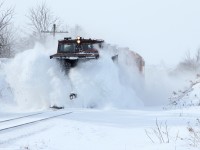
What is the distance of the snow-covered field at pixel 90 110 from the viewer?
898 centimetres

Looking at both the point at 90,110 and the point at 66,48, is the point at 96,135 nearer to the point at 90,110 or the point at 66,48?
the point at 90,110

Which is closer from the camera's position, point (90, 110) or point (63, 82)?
point (90, 110)

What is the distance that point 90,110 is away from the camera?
16.2 m

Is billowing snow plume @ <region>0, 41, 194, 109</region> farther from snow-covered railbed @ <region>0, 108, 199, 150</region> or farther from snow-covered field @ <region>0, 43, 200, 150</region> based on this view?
snow-covered railbed @ <region>0, 108, 199, 150</region>

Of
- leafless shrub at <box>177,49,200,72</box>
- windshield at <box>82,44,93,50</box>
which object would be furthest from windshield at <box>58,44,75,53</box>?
leafless shrub at <box>177,49,200,72</box>

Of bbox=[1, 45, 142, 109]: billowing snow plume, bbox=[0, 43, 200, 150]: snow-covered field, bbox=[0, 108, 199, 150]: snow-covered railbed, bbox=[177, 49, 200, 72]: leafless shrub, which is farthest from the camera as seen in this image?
bbox=[177, 49, 200, 72]: leafless shrub

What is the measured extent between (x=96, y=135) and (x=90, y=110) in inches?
243

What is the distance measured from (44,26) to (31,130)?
148 ft

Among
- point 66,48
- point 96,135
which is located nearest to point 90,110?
point 66,48

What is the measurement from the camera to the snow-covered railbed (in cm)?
844

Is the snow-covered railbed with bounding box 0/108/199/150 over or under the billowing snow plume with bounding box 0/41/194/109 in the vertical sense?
under

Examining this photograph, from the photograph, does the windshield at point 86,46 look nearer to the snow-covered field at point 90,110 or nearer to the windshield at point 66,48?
the windshield at point 66,48

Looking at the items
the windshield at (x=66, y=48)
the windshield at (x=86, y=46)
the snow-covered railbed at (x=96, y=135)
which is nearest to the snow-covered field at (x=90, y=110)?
the snow-covered railbed at (x=96, y=135)

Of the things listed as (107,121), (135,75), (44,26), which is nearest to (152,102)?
(135,75)
